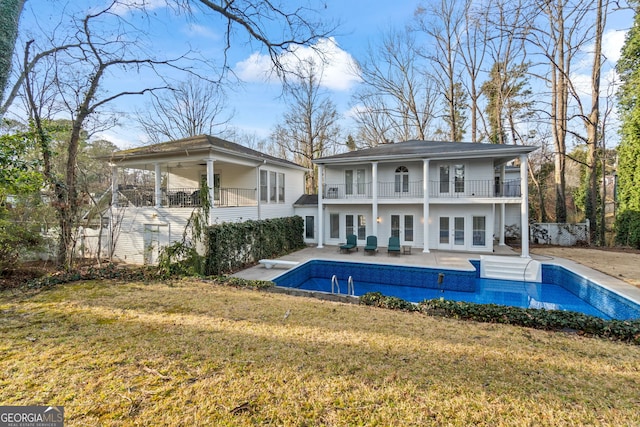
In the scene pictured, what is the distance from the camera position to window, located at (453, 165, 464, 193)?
46.7ft

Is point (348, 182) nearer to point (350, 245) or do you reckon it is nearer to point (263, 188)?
point (350, 245)

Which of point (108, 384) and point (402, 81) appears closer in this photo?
point (108, 384)

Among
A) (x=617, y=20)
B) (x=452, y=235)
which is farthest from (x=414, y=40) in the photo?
(x=452, y=235)

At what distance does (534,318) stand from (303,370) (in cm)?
470

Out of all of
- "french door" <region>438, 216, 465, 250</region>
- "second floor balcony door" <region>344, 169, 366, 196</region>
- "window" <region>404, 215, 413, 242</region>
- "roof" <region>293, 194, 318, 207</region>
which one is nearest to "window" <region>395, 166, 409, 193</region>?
"window" <region>404, 215, 413, 242</region>

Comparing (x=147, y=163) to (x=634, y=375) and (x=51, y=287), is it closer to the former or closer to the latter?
(x=51, y=287)

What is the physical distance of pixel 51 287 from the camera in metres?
7.19

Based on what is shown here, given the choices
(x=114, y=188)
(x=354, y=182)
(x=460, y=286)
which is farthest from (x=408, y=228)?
(x=114, y=188)

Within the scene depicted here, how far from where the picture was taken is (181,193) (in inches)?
514

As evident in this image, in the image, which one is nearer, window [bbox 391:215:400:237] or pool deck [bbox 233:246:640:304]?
pool deck [bbox 233:246:640:304]

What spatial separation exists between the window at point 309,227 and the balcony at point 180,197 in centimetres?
407

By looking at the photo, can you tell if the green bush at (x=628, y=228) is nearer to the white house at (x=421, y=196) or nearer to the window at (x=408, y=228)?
the white house at (x=421, y=196)

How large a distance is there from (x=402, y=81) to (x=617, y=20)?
41.7ft

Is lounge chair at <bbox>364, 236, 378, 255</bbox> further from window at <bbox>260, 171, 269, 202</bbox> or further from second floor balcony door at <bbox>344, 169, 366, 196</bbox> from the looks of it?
window at <bbox>260, 171, 269, 202</bbox>
